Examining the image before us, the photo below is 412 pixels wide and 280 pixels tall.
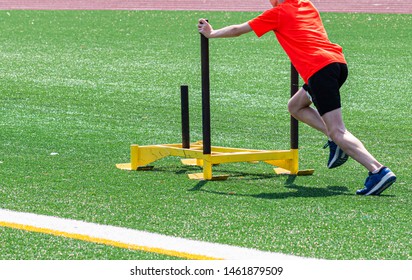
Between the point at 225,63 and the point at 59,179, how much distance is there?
960 cm

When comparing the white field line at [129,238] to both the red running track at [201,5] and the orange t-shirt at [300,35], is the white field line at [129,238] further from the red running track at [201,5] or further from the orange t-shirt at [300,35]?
the red running track at [201,5]

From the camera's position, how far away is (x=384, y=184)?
7148mm

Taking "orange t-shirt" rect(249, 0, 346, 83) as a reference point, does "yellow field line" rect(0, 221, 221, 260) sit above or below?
below

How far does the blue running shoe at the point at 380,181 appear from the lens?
23.4ft

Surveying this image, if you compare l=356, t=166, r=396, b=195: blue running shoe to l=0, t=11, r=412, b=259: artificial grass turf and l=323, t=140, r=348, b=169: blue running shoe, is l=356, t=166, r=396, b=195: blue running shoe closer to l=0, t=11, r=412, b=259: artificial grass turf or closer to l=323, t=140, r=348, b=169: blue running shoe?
l=0, t=11, r=412, b=259: artificial grass turf

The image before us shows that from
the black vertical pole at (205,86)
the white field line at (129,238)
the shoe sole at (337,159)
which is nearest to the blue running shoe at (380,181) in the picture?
the shoe sole at (337,159)

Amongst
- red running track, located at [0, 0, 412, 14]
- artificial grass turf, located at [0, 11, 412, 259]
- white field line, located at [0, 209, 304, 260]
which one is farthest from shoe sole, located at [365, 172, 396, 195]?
red running track, located at [0, 0, 412, 14]

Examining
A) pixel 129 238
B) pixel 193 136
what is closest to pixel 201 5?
pixel 193 136

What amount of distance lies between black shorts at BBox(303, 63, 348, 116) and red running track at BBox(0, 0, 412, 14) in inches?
871

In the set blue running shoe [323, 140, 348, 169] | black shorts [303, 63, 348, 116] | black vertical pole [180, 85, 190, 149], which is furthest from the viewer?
black vertical pole [180, 85, 190, 149]

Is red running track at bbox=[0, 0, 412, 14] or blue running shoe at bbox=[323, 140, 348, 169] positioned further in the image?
red running track at bbox=[0, 0, 412, 14]

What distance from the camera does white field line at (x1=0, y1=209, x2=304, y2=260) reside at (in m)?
5.57

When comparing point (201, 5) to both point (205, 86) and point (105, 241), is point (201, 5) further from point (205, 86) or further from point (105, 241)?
point (105, 241)

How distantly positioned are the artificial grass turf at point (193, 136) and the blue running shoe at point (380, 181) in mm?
110
